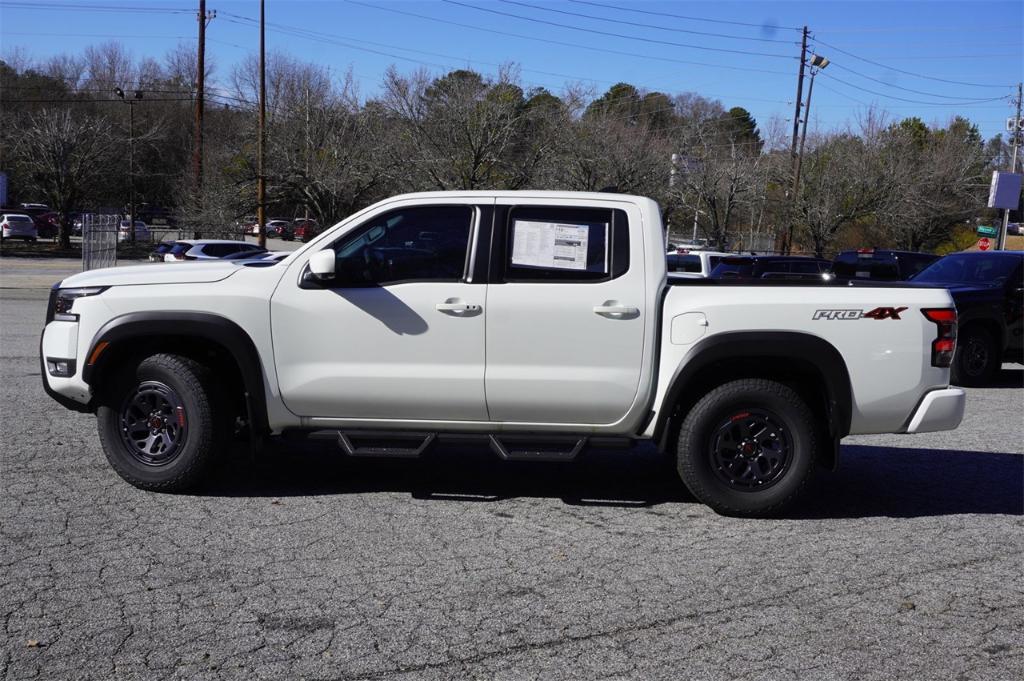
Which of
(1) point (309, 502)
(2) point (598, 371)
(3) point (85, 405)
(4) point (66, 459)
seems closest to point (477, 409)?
(2) point (598, 371)

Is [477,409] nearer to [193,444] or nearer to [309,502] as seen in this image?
[309,502]

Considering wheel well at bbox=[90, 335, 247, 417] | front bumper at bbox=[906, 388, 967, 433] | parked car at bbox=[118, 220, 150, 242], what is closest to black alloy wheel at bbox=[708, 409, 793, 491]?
front bumper at bbox=[906, 388, 967, 433]

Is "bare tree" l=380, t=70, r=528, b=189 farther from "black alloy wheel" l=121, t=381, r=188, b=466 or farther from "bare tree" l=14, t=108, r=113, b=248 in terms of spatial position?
"black alloy wheel" l=121, t=381, r=188, b=466

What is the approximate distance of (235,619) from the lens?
456cm

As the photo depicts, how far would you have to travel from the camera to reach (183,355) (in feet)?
21.4

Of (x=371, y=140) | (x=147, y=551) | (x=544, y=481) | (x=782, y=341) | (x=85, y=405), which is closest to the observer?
(x=147, y=551)

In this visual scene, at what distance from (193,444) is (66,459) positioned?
1585 millimetres

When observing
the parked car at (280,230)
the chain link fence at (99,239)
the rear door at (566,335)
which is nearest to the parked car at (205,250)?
the chain link fence at (99,239)

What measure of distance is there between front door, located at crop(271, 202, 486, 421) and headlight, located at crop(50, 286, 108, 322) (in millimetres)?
1230

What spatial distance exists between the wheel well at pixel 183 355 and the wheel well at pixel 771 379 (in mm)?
2789

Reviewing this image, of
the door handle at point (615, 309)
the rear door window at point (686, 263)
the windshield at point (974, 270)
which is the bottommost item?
the rear door window at point (686, 263)

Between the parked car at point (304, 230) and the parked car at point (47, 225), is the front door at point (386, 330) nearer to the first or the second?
the parked car at point (304, 230)

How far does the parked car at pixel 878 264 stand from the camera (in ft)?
62.4

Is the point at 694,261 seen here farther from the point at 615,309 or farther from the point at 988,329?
the point at 615,309
